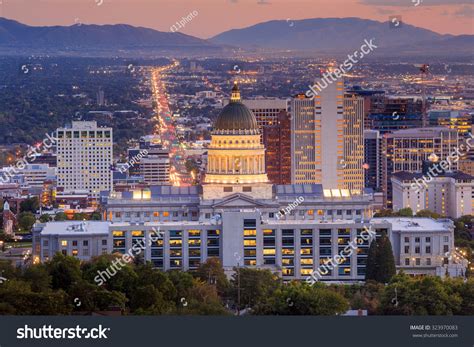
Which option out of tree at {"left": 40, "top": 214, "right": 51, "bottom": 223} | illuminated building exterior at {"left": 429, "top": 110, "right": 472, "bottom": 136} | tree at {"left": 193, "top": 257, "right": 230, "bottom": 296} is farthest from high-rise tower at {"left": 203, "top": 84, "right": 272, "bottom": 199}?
illuminated building exterior at {"left": 429, "top": 110, "right": 472, "bottom": 136}

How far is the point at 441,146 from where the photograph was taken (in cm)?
12438

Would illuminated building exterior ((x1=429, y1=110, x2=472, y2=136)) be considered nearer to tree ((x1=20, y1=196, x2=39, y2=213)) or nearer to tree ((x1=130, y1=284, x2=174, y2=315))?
tree ((x1=20, y1=196, x2=39, y2=213))

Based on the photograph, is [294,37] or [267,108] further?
[267,108]

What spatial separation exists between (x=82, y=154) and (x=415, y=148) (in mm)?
22289

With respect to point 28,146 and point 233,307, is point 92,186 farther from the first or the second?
point 233,307

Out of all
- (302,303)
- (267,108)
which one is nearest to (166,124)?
(267,108)

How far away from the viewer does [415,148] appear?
123625mm

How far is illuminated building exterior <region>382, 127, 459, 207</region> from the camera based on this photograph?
121 meters

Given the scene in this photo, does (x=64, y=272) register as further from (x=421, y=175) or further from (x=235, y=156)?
(x=421, y=175)

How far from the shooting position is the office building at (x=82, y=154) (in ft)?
405

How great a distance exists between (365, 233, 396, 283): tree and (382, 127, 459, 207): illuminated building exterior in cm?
5162

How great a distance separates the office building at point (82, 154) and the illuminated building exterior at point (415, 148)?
18.3 meters

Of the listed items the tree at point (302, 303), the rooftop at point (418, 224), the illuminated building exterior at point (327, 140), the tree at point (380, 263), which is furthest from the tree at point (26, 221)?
the tree at point (302, 303)

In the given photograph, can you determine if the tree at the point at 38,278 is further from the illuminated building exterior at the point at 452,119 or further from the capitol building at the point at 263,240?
the illuminated building exterior at the point at 452,119
